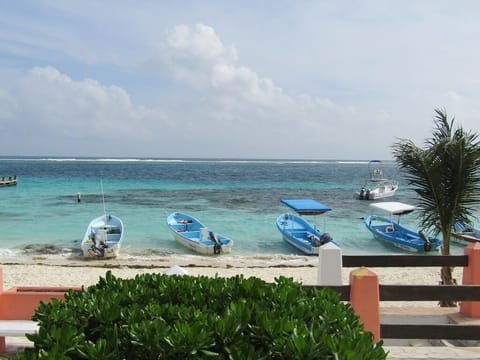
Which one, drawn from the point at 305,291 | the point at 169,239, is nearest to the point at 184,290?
the point at 305,291

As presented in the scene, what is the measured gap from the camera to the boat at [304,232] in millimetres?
21936

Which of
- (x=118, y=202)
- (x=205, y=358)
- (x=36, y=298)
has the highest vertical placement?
(x=205, y=358)

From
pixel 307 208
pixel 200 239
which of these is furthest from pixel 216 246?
pixel 307 208

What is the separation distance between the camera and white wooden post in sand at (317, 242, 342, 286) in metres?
4.98

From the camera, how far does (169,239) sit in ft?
81.5

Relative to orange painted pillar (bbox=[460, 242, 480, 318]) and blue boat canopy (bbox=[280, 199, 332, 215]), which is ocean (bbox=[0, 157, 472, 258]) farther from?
orange painted pillar (bbox=[460, 242, 480, 318])

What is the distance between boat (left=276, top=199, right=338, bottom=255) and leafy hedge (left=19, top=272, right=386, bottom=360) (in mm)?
18663

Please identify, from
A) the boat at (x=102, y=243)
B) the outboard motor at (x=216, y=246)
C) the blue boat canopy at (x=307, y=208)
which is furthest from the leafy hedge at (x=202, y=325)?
→ the blue boat canopy at (x=307, y=208)

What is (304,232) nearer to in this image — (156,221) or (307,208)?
(307,208)

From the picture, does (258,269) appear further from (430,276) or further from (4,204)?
(4,204)

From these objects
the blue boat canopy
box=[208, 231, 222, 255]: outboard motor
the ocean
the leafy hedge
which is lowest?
the ocean

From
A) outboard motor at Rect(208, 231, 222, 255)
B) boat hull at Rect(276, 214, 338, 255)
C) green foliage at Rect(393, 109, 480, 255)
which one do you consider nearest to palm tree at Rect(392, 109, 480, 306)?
green foliage at Rect(393, 109, 480, 255)

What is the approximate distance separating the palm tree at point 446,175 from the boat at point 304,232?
1221 cm

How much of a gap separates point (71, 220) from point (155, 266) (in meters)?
15.8
